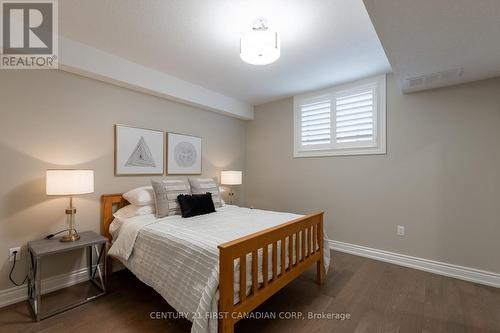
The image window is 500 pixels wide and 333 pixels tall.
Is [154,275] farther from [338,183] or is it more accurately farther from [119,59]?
[338,183]

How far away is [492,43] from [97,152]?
374cm

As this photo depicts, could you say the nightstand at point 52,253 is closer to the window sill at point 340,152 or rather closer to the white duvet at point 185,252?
the white duvet at point 185,252

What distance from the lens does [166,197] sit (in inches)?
105

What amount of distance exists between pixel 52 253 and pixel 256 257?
1.68 m

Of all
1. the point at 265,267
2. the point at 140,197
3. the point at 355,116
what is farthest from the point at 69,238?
the point at 355,116

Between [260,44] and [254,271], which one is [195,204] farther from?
[260,44]

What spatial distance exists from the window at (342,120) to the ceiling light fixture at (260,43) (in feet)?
5.92

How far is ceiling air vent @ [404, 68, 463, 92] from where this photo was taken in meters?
2.34

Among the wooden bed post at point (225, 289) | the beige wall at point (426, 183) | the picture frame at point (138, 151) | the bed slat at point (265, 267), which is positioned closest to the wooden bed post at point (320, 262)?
the bed slat at point (265, 267)

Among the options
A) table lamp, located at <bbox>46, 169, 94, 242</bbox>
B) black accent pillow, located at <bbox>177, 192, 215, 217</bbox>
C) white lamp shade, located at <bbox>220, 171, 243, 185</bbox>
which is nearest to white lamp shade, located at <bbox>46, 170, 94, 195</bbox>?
table lamp, located at <bbox>46, 169, 94, 242</bbox>

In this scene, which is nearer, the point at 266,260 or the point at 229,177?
the point at 266,260

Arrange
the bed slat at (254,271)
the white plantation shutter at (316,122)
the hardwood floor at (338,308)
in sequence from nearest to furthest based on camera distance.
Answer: the bed slat at (254,271) < the hardwood floor at (338,308) < the white plantation shutter at (316,122)

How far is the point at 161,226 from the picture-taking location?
2.24m
